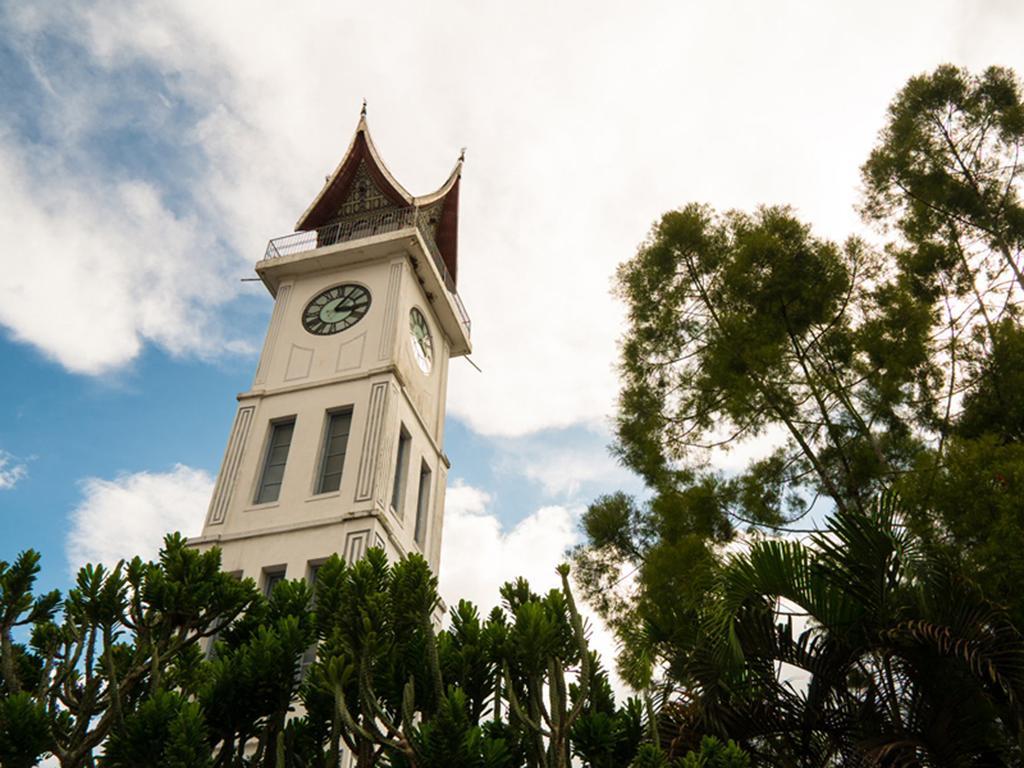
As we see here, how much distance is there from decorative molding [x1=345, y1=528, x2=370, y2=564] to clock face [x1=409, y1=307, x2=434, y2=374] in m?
5.55

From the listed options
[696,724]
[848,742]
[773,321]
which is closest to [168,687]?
[696,724]

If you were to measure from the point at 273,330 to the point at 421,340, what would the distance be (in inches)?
120

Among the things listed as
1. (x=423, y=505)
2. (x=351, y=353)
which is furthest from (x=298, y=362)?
(x=423, y=505)

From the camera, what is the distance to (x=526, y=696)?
17.9 ft

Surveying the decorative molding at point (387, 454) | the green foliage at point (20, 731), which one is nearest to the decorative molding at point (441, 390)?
the decorative molding at point (387, 454)

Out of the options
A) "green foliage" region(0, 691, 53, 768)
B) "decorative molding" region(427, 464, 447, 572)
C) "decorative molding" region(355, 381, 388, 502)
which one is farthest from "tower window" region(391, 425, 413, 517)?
"green foliage" region(0, 691, 53, 768)

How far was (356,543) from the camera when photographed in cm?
1420

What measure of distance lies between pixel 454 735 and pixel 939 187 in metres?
9.99

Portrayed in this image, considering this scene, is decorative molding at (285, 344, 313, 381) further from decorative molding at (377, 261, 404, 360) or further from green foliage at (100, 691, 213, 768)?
green foliage at (100, 691, 213, 768)

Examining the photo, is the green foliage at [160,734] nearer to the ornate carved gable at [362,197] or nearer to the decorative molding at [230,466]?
the decorative molding at [230,466]

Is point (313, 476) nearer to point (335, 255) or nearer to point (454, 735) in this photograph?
point (335, 255)

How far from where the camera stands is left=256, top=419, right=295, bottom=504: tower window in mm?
15930

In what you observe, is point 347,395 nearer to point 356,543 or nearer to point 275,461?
point 275,461

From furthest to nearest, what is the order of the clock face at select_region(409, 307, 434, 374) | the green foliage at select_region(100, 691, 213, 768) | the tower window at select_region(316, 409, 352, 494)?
the clock face at select_region(409, 307, 434, 374) < the tower window at select_region(316, 409, 352, 494) < the green foliage at select_region(100, 691, 213, 768)
